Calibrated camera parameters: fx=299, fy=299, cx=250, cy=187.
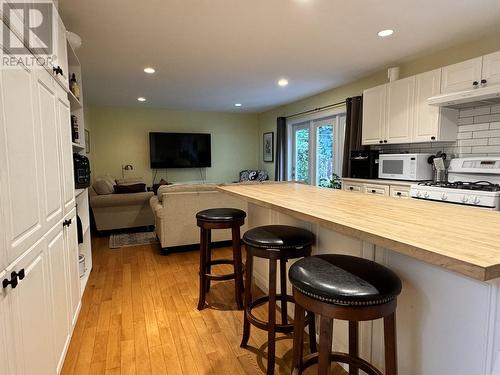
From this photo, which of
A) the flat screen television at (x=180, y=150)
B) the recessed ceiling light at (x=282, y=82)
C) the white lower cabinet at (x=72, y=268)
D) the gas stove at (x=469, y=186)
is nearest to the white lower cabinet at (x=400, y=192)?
the gas stove at (x=469, y=186)

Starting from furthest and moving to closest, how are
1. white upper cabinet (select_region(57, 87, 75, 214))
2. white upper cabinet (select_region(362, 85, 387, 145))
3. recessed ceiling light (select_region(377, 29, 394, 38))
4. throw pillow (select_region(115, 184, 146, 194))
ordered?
1. throw pillow (select_region(115, 184, 146, 194))
2. white upper cabinet (select_region(362, 85, 387, 145))
3. recessed ceiling light (select_region(377, 29, 394, 38))
4. white upper cabinet (select_region(57, 87, 75, 214))

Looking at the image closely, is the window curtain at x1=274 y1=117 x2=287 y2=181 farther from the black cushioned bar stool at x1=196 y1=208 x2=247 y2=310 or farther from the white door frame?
the black cushioned bar stool at x1=196 y1=208 x2=247 y2=310

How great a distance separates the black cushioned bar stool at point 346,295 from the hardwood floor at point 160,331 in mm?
776

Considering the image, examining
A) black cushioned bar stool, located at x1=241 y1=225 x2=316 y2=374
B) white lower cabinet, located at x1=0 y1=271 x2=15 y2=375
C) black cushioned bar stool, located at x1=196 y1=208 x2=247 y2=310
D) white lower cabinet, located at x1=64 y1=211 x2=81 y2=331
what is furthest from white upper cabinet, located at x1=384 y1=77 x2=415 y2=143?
white lower cabinet, located at x1=0 y1=271 x2=15 y2=375

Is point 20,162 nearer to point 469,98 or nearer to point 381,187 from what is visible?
point 469,98

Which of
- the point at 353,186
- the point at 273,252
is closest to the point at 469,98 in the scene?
the point at 353,186

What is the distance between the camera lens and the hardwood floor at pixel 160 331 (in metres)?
1.77

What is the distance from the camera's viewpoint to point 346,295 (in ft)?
3.37

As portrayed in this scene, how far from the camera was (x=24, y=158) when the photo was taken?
122 cm

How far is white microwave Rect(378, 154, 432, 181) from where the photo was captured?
3.44 m

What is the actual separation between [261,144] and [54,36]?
6173mm

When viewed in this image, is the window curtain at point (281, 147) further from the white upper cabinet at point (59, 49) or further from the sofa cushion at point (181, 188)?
the white upper cabinet at point (59, 49)

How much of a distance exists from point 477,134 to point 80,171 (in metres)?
3.95

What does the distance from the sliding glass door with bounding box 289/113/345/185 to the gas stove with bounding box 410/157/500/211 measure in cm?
205
